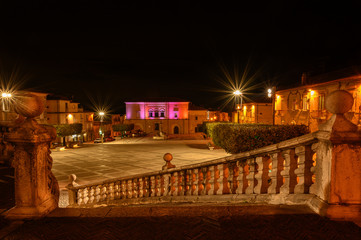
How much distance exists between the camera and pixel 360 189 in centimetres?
307

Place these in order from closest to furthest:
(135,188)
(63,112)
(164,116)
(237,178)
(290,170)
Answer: (290,170) → (237,178) → (135,188) → (63,112) → (164,116)

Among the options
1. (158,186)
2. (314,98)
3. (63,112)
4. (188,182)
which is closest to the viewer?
(188,182)

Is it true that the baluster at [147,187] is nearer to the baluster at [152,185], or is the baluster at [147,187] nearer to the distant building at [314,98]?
the baluster at [152,185]

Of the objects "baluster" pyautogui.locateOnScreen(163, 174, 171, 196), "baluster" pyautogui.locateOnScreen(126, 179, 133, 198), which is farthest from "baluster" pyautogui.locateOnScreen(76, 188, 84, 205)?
"baluster" pyautogui.locateOnScreen(163, 174, 171, 196)

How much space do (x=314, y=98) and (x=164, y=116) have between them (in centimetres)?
4266

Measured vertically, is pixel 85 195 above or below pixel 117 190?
below

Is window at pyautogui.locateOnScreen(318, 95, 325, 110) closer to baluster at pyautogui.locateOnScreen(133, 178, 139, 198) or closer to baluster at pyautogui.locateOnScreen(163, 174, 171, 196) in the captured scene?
baluster at pyautogui.locateOnScreen(163, 174, 171, 196)

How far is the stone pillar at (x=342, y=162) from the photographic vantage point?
2977 millimetres

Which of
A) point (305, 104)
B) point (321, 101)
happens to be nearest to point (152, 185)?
point (321, 101)

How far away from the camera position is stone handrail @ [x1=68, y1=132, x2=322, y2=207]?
3.61 metres

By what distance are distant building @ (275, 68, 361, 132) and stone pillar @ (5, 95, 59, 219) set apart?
1630 centimetres

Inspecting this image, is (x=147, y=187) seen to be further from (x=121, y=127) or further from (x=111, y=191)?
(x=121, y=127)

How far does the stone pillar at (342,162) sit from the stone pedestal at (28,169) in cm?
446

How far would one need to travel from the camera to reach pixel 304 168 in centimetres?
357
